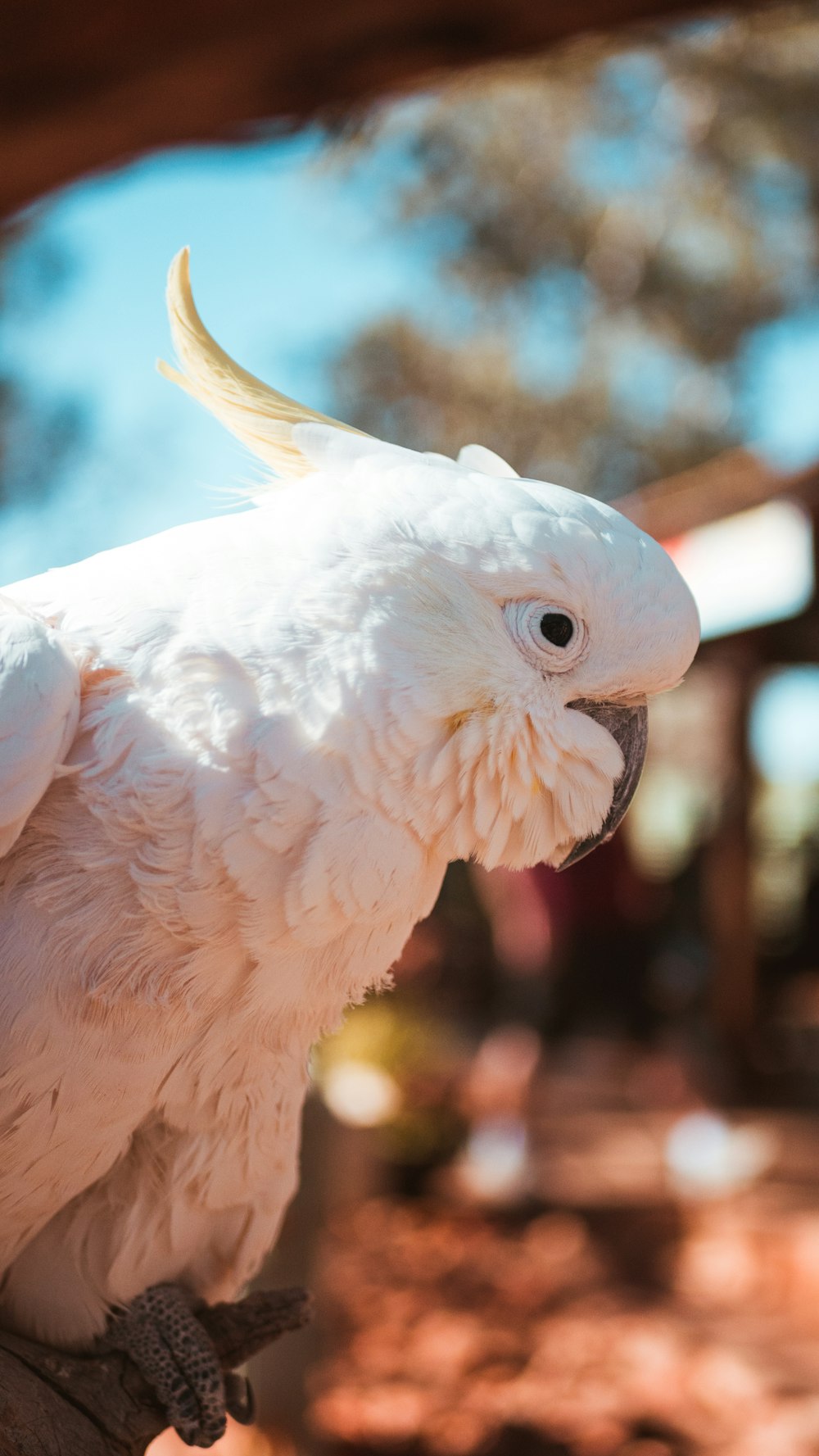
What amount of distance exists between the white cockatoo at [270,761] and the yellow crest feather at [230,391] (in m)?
0.01

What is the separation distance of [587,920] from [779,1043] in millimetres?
2038

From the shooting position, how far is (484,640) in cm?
125

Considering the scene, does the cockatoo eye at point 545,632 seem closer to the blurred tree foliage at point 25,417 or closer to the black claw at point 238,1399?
the black claw at point 238,1399

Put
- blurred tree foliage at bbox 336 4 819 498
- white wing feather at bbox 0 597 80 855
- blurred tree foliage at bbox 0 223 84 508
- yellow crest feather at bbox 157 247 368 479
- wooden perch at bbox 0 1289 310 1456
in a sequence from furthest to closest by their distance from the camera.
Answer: blurred tree foliage at bbox 336 4 819 498 < blurred tree foliage at bbox 0 223 84 508 < yellow crest feather at bbox 157 247 368 479 < wooden perch at bbox 0 1289 310 1456 < white wing feather at bbox 0 597 80 855

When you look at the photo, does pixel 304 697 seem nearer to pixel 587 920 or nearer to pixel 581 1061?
pixel 587 920

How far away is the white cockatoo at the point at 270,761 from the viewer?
1188 mm

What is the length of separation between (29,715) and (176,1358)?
84 centimetres

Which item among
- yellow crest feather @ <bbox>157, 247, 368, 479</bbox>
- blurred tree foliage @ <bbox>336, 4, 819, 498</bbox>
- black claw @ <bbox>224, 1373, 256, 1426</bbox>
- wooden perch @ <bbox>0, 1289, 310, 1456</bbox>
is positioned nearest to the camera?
wooden perch @ <bbox>0, 1289, 310, 1456</bbox>

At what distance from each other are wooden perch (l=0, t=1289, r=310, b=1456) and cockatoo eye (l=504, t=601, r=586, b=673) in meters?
0.91

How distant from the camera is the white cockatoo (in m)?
1.19

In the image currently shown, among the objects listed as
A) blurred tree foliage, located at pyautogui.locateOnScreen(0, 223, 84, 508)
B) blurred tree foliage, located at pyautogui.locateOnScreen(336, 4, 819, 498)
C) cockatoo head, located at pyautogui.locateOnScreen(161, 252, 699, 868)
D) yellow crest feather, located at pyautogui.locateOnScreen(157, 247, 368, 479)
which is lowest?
cockatoo head, located at pyautogui.locateOnScreen(161, 252, 699, 868)

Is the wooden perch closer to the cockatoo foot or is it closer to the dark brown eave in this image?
the cockatoo foot

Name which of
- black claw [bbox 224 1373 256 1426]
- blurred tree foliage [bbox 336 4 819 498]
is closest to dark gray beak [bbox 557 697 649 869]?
black claw [bbox 224 1373 256 1426]

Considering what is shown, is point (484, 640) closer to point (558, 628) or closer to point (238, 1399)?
point (558, 628)
